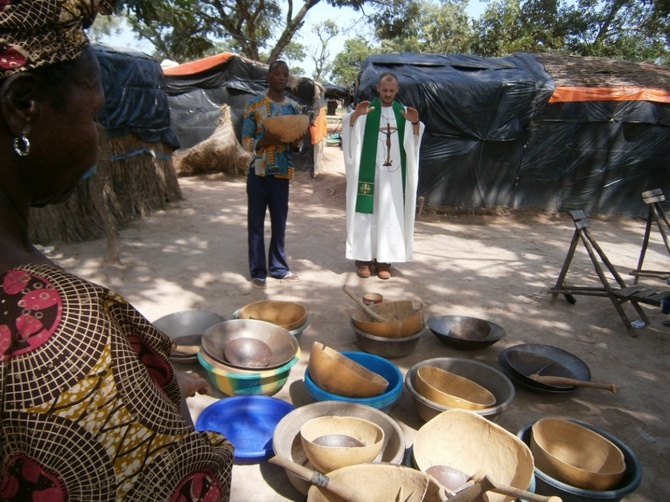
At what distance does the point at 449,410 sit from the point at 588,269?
161 inches

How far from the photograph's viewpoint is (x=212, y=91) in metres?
10.4

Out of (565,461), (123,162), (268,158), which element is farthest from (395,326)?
(123,162)

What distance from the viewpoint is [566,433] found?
2.27 metres

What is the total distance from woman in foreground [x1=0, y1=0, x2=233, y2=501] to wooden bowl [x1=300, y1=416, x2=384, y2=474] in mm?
1220

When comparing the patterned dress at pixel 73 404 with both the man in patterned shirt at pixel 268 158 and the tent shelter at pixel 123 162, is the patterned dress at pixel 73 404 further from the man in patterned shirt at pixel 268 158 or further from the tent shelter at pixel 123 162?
the tent shelter at pixel 123 162

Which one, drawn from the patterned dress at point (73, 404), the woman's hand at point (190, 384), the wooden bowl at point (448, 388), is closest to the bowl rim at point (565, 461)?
the wooden bowl at point (448, 388)

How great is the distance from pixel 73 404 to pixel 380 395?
1996 millimetres

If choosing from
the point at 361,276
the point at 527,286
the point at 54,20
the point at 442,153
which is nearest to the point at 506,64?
the point at 442,153

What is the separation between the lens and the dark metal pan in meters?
2.98

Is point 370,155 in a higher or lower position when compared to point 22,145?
lower

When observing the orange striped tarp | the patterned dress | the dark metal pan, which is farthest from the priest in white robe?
the orange striped tarp

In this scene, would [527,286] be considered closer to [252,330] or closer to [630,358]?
[630,358]

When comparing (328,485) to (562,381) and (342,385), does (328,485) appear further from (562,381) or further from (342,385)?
(562,381)

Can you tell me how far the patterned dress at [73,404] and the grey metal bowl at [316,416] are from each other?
1.42m
